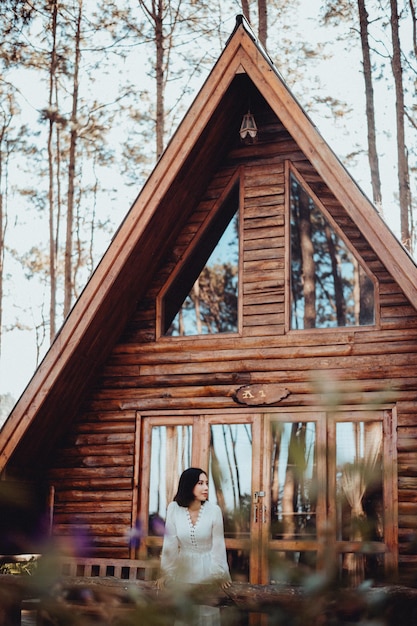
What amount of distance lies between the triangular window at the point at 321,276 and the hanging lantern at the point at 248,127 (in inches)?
25.0

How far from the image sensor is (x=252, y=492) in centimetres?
834

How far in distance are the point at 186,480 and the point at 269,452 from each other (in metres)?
1.74

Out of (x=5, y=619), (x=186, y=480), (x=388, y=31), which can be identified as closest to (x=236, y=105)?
(x=186, y=480)

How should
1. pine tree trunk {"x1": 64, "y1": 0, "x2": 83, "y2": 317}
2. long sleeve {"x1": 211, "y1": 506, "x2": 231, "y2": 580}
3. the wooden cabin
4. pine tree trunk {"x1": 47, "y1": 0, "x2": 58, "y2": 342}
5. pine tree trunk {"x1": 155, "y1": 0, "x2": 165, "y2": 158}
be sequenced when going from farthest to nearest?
1. pine tree trunk {"x1": 47, "y1": 0, "x2": 58, "y2": 342}
2. pine tree trunk {"x1": 64, "y1": 0, "x2": 83, "y2": 317}
3. pine tree trunk {"x1": 155, "y1": 0, "x2": 165, "y2": 158}
4. the wooden cabin
5. long sleeve {"x1": 211, "y1": 506, "x2": 231, "y2": 580}

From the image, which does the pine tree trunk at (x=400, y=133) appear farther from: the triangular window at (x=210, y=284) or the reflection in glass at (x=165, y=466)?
the reflection in glass at (x=165, y=466)

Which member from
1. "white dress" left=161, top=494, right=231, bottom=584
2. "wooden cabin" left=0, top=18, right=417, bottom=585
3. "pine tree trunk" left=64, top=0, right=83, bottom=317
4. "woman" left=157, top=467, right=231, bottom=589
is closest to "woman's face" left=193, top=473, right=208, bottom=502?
"woman" left=157, top=467, right=231, bottom=589

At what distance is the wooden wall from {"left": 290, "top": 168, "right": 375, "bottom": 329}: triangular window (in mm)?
104

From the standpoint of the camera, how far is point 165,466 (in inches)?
347

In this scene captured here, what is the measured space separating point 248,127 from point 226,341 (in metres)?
2.12

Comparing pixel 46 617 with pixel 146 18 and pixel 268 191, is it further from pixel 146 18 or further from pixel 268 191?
pixel 146 18

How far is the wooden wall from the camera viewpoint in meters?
8.33

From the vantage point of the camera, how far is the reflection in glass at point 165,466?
28.7 feet

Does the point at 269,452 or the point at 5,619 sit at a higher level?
the point at 269,452

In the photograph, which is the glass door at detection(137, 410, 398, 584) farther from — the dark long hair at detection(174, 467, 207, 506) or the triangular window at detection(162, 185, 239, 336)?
the triangular window at detection(162, 185, 239, 336)
